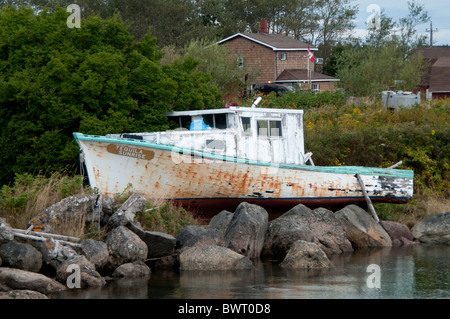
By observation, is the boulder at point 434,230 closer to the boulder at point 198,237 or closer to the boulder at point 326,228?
the boulder at point 326,228

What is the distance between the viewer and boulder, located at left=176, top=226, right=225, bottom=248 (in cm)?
1576

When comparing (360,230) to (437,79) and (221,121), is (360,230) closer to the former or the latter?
(221,121)

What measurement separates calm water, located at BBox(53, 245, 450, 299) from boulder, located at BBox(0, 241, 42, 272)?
3.21 feet

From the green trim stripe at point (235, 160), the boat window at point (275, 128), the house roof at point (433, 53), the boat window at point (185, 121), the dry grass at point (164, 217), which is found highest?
the house roof at point (433, 53)

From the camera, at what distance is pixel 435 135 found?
23.6 metres

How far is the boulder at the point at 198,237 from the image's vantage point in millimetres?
15758

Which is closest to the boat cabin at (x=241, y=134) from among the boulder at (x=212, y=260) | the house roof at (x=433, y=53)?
the boulder at (x=212, y=260)

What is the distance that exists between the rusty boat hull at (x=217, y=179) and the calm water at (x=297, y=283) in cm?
361

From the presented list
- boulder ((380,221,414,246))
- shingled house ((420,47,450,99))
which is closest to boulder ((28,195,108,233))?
boulder ((380,221,414,246))

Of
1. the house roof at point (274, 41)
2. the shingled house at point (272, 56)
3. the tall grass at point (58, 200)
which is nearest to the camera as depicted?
the tall grass at point (58, 200)

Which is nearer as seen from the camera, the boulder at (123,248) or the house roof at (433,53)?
the boulder at (123,248)

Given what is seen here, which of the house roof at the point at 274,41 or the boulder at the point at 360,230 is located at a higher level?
the house roof at the point at 274,41

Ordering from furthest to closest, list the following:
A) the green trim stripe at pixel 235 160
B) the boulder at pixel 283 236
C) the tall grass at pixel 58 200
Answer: the green trim stripe at pixel 235 160
the boulder at pixel 283 236
the tall grass at pixel 58 200
